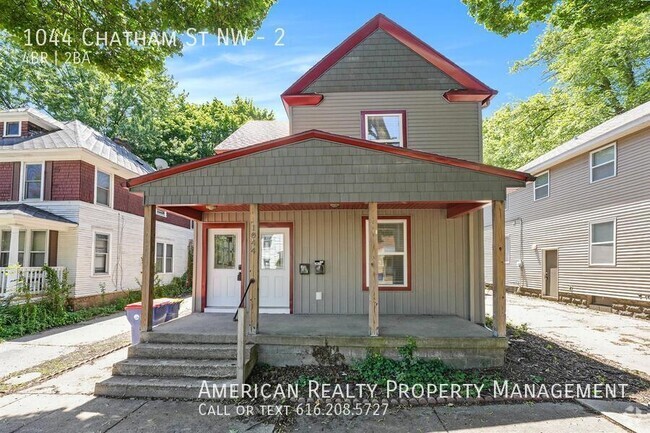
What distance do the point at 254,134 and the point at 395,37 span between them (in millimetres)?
4840

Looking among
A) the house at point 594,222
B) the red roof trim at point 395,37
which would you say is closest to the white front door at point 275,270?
the red roof trim at point 395,37

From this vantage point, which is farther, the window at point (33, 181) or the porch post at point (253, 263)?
the window at point (33, 181)

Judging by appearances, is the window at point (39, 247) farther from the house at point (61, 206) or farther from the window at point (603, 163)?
the window at point (603, 163)

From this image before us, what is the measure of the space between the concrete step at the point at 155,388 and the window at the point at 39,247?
334 inches

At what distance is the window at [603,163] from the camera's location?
1150 centimetres

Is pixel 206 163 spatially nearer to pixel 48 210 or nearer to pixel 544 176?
pixel 48 210

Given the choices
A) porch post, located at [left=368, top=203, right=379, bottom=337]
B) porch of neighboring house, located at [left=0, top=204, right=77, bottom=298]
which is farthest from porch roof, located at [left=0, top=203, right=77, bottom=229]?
porch post, located at [left=368, top=203, right=379, bottom=337]

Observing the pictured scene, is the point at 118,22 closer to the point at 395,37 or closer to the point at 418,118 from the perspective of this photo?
the point at 395,37

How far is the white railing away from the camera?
9586 millimetres

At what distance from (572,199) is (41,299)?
60.0 ft

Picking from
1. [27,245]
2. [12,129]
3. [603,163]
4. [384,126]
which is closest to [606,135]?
[603,163]

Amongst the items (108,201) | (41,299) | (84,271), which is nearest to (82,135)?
(108,201)

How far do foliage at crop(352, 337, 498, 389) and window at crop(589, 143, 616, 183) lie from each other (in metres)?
9.98

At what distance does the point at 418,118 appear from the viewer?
27.2ft
